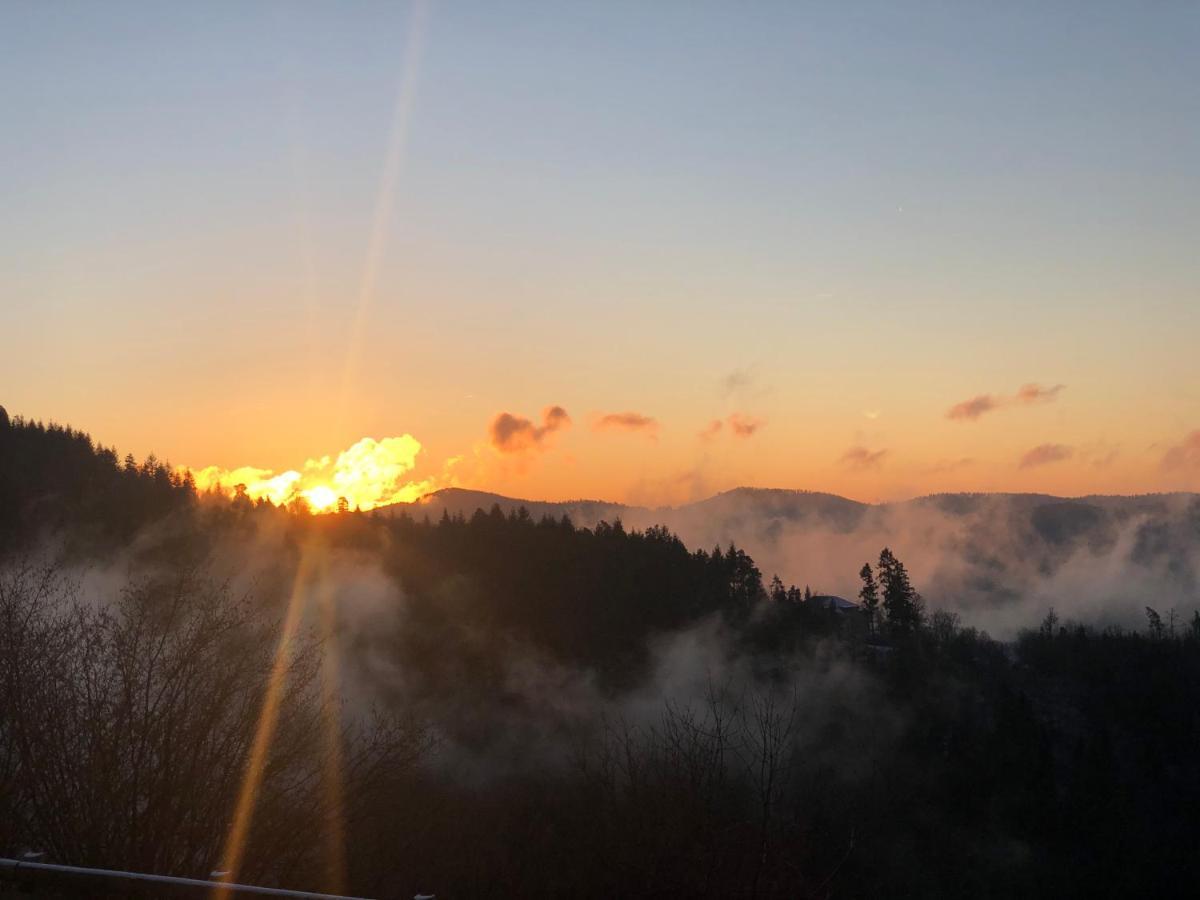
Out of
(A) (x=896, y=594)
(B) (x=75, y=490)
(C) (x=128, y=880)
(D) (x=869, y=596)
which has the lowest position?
(C) (x=128, y=880)

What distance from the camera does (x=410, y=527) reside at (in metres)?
158

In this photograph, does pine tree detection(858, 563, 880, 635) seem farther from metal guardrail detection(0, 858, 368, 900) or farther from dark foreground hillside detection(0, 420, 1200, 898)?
metal guardrail detection(0, 858, 368, 900)

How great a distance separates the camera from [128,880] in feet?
34.7

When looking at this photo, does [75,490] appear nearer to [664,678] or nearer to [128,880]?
[664,678]

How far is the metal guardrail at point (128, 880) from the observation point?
33.0 feet

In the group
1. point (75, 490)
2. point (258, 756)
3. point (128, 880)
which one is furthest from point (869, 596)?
point (128, 880)

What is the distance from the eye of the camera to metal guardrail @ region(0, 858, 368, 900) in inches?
396

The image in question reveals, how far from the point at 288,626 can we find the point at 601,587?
12436 cm

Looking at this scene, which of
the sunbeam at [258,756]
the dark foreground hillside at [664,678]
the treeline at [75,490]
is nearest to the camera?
the sunbeam at [258,756]

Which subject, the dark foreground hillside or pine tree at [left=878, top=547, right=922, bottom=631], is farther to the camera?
pine tree at [left=878, top=547, right=922, bottom=631]

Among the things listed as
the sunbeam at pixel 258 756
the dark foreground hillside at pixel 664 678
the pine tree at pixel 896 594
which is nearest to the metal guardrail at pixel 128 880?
the sunbeam at pixel 258 756

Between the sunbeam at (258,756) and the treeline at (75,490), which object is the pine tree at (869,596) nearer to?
the treeline at (75,490)

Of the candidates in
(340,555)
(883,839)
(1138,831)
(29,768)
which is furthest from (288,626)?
(1138,831)

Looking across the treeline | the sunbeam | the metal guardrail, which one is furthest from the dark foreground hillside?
the metal guardrail
